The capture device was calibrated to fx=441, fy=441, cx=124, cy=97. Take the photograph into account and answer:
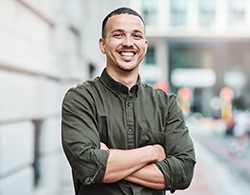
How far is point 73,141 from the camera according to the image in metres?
1.96

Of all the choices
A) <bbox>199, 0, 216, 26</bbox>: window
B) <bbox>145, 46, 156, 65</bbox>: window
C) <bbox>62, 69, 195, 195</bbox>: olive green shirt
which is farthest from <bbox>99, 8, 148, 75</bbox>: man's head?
<bbox>145, 46, 156, 65</bbox>: window

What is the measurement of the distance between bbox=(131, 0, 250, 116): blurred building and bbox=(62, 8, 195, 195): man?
112 ft

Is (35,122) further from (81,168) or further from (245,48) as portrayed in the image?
(245,48)

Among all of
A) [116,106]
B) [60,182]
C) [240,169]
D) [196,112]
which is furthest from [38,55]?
[196,112]

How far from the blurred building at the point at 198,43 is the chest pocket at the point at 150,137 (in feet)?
112

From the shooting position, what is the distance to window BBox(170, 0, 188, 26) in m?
36.5

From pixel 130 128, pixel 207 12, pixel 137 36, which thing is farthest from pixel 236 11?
pixel 130 128

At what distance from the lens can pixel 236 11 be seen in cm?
3591

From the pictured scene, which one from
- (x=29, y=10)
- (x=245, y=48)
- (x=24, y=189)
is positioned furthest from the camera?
(x=245, y=48)

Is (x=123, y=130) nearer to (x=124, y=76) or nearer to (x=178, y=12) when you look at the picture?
(x=124, y=76)

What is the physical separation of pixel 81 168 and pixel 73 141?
12 centimetres

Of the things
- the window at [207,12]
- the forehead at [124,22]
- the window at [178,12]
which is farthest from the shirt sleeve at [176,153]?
the window at [207,12]

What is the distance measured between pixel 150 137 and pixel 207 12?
117 ft

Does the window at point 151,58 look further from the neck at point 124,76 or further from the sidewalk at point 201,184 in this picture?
the neck at point 124,76
